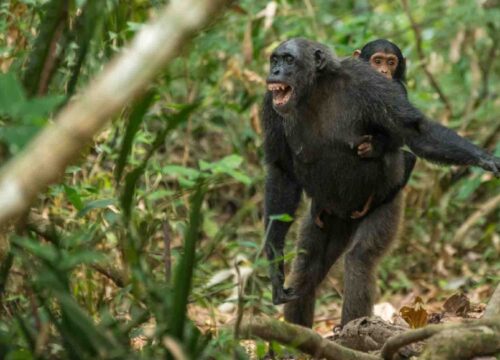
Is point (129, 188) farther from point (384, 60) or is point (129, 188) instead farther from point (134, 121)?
point (384, 60)

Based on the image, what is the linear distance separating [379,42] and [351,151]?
50.1 inches

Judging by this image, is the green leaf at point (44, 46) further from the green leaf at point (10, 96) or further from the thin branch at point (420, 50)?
the thin branch at point (420, 50)

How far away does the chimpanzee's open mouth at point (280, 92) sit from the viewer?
5.95 m

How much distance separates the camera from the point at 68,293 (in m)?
3.09

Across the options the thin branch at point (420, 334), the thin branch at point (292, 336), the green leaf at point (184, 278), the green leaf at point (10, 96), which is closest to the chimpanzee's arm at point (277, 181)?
the thin branch at point (420, 334)

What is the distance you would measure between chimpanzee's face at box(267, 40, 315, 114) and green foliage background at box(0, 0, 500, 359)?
0.65m

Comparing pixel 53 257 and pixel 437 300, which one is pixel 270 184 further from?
pixel 53 257

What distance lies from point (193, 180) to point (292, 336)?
3557 mm

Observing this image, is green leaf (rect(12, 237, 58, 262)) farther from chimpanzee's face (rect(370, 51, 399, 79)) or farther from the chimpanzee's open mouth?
chimpanzee's face (rect(370, 51, 399, 79))

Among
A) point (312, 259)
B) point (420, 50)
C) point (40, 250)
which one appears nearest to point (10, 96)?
point (40, 250)

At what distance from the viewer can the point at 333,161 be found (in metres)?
6.23

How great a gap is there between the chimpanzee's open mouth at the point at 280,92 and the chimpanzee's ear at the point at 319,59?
299 millimetres

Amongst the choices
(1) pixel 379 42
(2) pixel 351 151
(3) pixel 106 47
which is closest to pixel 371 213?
(2) pixel 351 151

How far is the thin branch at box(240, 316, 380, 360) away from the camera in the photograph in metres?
3.70
